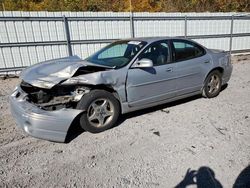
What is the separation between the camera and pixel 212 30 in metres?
11.9

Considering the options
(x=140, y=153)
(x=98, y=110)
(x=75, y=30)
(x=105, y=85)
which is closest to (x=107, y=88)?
(x=105, y=85)

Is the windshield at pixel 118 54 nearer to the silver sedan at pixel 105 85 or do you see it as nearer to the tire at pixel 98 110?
the silver sedan at pixel 105 85

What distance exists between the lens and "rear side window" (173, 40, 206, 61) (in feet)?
15.1

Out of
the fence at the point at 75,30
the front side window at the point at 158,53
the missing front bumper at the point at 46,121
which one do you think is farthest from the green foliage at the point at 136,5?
the missing front bumper at the point at 46,121

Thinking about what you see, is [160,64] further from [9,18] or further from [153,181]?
[9,18]

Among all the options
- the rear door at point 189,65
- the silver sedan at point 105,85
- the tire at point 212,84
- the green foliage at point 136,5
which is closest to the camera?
the silver sedan at point 105,85

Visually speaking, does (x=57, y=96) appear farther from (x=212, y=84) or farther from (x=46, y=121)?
(x=212, y=84)

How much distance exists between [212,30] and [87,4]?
12.9 m

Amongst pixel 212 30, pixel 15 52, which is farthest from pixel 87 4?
pixel 15 52

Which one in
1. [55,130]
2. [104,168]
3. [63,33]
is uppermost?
[63,33]

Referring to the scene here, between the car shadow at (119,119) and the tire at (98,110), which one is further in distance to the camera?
the car shadow at (119,119)

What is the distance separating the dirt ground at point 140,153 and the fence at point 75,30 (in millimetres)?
4221

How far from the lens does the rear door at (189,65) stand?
4562mm

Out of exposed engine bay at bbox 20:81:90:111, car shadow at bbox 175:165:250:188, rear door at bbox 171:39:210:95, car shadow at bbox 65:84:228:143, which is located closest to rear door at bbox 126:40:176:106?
rear door at bbox 171:39:210:95
